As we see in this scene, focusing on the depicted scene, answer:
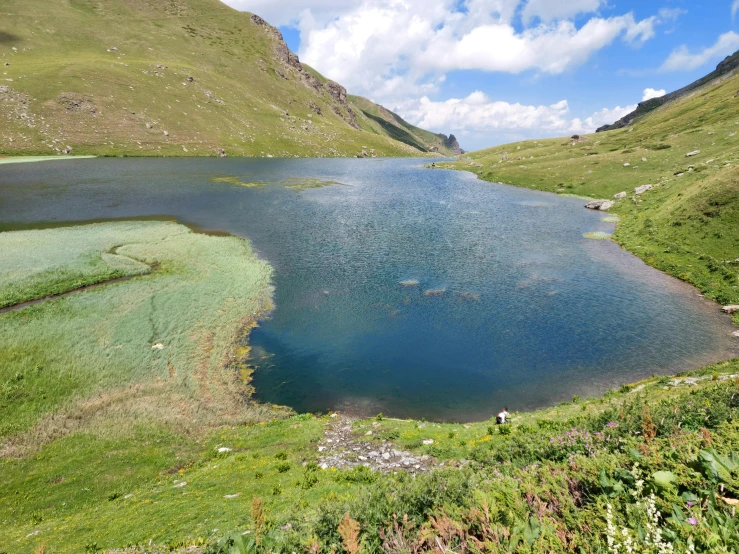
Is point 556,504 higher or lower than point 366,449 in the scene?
higher

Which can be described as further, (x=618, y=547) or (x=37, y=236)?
(x=37, y=236)

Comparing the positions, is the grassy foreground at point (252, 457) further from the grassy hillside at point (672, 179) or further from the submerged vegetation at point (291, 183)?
the submerged vegetation at point (291, 183)

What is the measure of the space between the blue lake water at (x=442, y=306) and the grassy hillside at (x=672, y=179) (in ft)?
15.8

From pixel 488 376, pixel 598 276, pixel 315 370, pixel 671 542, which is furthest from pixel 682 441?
pixel 598 276

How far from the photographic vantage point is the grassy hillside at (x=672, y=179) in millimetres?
54875

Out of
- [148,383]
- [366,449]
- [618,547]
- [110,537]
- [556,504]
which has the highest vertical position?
[618,547]

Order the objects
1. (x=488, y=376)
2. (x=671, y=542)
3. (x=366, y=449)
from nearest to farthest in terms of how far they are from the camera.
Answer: (x=671, y=542) → (x=366, y=449) → (x=488, y=376)

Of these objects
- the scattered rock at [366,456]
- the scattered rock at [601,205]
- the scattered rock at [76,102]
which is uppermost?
the scattered rock at [76,102]

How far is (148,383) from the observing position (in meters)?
30.7

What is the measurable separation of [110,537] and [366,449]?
42.6 ft

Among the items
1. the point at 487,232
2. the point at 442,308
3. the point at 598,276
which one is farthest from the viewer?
the point at 487,232

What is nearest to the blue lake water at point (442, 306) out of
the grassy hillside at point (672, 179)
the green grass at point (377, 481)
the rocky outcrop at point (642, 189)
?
the grassy hillside at point (672, 179)

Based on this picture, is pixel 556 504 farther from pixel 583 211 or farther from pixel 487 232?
pixel 583 211

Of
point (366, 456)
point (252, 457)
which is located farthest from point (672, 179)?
point (252, 457)
